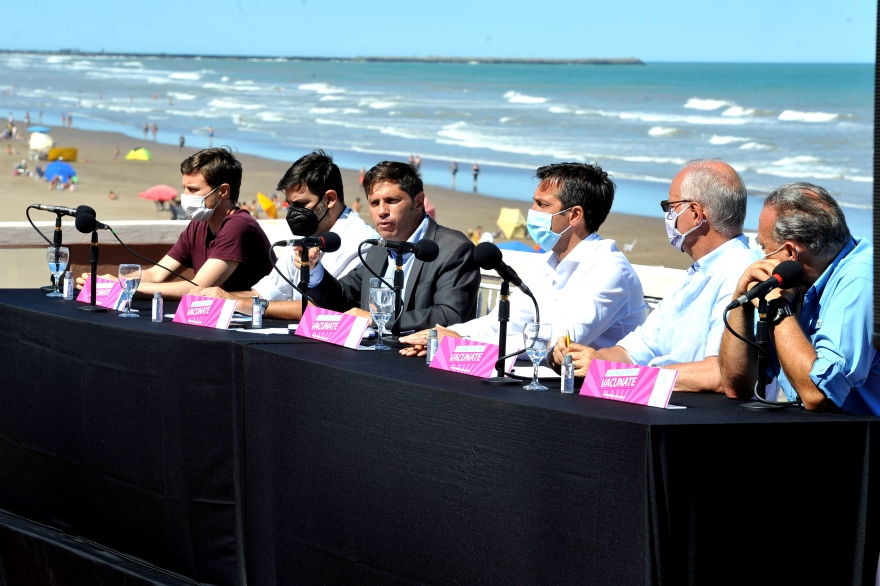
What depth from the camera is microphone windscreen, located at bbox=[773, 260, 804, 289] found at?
2.56 m

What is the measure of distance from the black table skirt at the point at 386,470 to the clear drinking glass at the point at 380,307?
0.15m

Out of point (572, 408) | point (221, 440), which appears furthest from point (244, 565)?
point (572, 408)

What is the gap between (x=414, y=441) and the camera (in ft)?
9.38

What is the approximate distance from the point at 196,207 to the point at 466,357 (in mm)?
2129

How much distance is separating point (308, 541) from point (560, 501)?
95 cm

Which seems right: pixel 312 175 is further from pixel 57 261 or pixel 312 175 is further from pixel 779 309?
pixel 779 309

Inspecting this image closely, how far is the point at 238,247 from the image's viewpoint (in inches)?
189

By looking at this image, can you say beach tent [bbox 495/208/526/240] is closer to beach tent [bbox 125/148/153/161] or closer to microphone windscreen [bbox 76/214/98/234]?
beach tent [bbox 125/148/153/161]

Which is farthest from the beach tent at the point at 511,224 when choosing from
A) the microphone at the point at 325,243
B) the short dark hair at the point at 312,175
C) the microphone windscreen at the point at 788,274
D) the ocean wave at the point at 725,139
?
the ocean wave at the point at 725,139

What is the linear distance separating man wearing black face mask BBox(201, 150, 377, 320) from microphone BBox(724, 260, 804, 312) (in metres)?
2.14

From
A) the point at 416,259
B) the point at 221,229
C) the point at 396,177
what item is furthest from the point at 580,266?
the point at 221,229

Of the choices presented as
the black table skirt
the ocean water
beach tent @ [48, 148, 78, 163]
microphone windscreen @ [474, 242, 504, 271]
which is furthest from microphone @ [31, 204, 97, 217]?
beach tent @ [48, 148, 78, 163]

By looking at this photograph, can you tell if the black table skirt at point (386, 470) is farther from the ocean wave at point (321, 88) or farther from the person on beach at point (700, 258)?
the ocean wave at point (321, 88)

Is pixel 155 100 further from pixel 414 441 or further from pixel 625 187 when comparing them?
pixel 414 441
